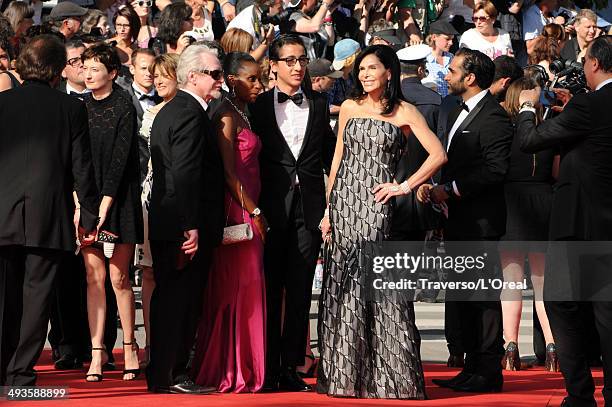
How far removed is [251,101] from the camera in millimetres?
9227

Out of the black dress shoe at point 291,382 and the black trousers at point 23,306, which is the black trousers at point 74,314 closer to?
the black dress shoe at point 291,382

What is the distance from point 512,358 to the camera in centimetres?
1048

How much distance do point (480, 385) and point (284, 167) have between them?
1.96 m

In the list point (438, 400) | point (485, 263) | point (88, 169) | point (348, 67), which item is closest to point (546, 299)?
point (438, 400)

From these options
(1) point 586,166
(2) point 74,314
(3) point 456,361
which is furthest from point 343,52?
(1) point 586,166

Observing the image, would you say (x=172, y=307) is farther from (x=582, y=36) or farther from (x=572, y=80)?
(x=582, y=36)

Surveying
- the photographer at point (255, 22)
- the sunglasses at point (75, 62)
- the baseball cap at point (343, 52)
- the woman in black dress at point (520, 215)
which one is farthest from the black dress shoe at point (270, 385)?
the baseball cap at point (343, 52)

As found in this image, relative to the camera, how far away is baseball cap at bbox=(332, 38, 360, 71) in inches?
595

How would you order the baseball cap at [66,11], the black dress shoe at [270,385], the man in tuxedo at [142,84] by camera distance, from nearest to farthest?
the black dress shoe at [270,385] → the man in tuxedo at [142,84] → the baseball cap at [66,11]

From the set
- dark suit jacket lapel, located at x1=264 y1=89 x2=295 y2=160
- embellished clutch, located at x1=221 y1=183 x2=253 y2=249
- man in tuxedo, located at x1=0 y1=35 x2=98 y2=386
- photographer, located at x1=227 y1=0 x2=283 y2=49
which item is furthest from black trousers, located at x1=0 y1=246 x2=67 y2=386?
photographer, located at x1=227 y1=0 x2=283 y2=49

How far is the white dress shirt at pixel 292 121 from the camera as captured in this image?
30.2ft

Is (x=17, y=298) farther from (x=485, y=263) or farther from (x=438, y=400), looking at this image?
(x=485, y=263)

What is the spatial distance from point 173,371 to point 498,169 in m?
2.61

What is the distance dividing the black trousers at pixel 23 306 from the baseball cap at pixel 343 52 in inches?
291
